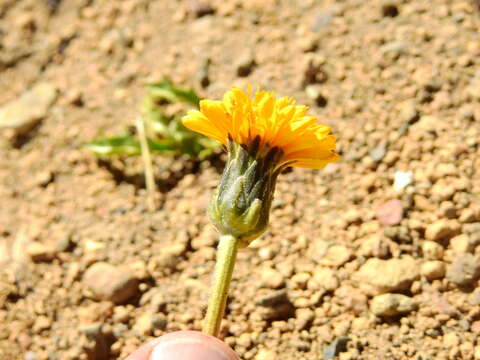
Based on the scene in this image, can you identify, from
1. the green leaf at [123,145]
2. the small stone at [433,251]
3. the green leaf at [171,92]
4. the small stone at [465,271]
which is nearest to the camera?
the small stone at [465,271]

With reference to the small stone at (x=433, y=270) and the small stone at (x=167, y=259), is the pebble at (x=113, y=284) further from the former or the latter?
the small stone at (x=433, y=270)

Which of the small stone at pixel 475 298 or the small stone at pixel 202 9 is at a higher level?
the small stone at pixel 202 9

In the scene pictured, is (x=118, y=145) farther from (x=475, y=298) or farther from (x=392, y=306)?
(x=475, y=298)

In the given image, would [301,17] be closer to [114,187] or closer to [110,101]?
[110,101]

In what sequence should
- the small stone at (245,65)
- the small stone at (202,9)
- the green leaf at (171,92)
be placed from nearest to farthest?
the green leaf at (171,92), the small stone at (245,65), the small stone at (202,9)

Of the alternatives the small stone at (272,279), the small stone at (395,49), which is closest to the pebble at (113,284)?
the small stone at (272,279)

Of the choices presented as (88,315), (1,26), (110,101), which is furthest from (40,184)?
(1,26)

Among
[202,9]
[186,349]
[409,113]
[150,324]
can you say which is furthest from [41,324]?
[202,9]
